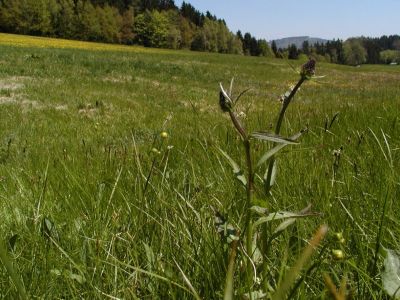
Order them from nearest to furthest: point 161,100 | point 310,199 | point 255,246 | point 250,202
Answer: point 250,202
point 255,246
point 310,199
point 161,100

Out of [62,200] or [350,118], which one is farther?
[350,118]

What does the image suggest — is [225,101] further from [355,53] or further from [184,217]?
[355,53]

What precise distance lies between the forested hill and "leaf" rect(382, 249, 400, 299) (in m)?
97.0

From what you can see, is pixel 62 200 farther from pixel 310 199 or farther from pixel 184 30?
pixel 184 30

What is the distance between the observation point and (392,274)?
3.28 feet

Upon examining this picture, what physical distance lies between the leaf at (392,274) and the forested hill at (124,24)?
9696 cm

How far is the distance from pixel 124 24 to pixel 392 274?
11762 cm

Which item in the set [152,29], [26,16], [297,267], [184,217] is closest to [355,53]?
[152,29]

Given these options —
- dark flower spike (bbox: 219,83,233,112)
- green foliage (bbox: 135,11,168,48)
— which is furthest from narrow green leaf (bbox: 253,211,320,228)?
green foliage (bbox: 135,11,168,48)

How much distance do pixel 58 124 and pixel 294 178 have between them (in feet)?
26.7

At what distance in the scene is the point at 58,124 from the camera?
9359 mm

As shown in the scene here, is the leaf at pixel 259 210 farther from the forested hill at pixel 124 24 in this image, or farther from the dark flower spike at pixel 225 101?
the forested hill at pixel 124 24

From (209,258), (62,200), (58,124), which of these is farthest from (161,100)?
(209,258)

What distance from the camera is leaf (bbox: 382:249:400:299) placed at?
97 centimetres
